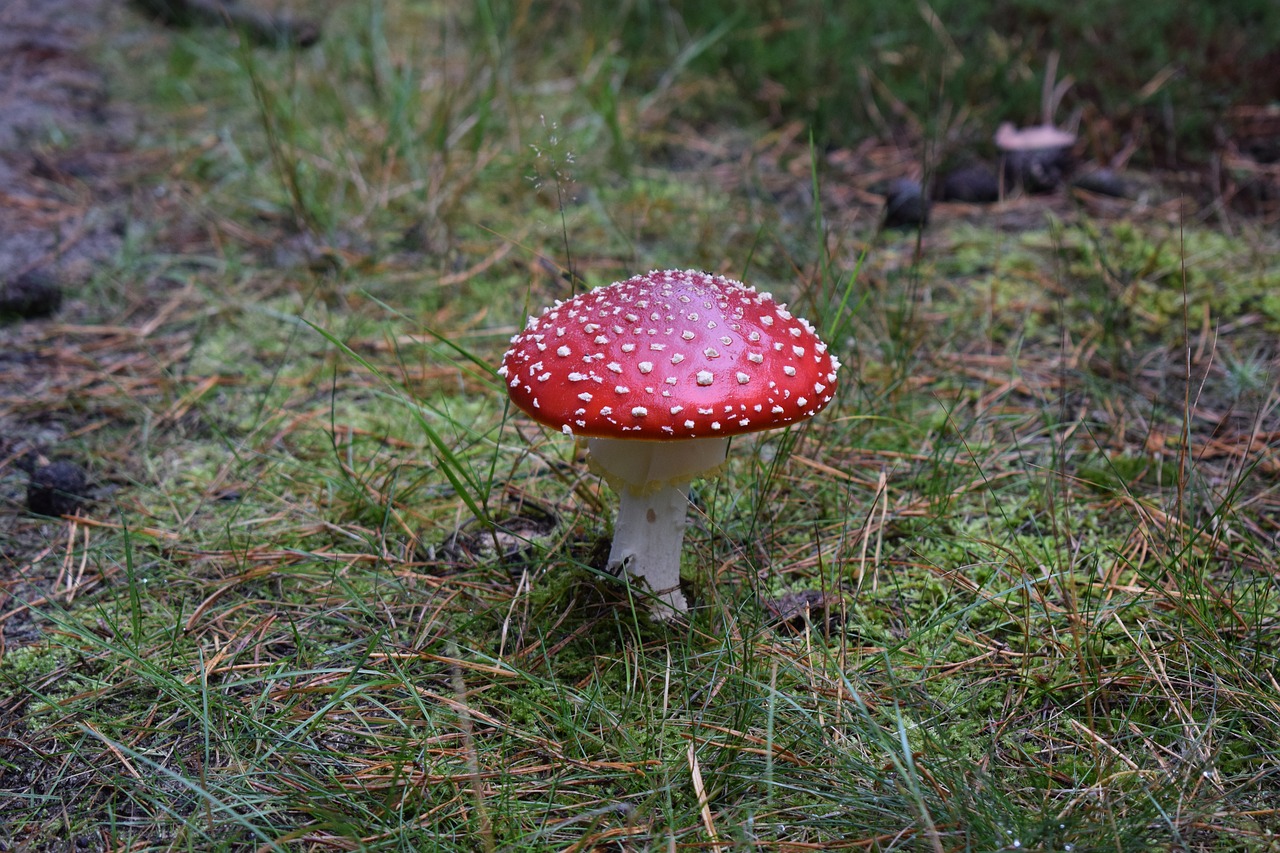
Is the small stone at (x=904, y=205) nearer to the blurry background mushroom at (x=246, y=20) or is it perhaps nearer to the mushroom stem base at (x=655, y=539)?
the mushroom stem base at (x=655, y=539)

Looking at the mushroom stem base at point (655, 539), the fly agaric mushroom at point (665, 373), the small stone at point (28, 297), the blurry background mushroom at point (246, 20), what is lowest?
the mushroom stem base at point (655, 539)

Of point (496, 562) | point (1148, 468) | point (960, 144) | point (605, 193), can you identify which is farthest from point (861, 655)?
point (960, 144)

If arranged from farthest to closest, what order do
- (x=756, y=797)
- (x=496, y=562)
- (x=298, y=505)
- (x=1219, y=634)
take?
(x=298, y=505)
(x=496, y=562)
(x=1219, y=634)
(x=756, y=797)

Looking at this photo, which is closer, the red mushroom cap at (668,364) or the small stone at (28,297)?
the red mushroom cap at (668,364)

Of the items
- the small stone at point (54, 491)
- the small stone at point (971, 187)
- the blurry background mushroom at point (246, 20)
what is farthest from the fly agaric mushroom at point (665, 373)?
the blurry background mushroom at point (246, 20)

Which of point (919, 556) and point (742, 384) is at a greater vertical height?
point (742, 384)

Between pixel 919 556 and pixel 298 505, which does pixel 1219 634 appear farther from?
pixel 298 505

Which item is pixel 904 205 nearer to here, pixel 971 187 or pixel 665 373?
pixel 971 187
